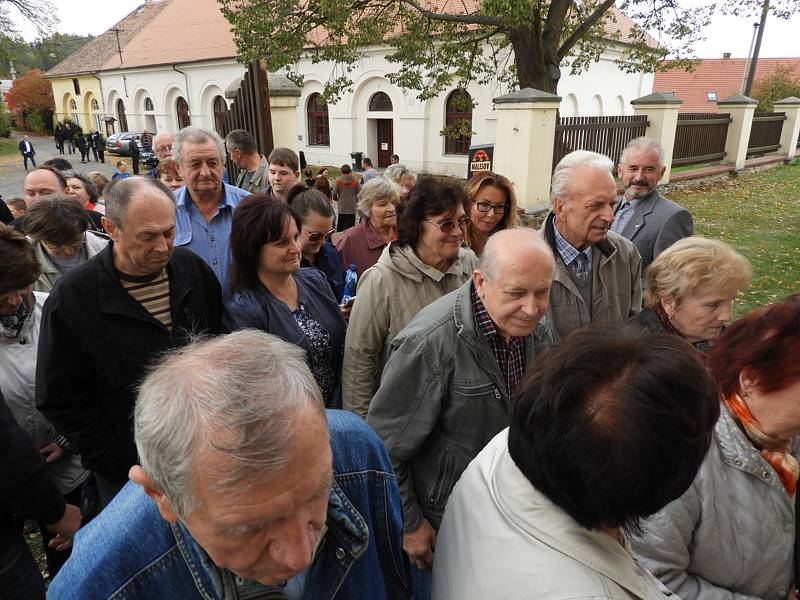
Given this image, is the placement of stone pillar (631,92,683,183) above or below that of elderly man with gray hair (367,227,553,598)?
above

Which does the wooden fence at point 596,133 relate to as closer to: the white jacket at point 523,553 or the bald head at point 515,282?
the bald head at point 515,282

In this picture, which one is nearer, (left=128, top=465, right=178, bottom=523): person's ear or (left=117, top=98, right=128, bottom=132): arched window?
(left=128, top=465, right=178, bottom=523): person's ear

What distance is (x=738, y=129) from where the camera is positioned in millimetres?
16422

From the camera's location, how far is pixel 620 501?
3.21 ft

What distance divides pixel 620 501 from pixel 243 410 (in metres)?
0.74

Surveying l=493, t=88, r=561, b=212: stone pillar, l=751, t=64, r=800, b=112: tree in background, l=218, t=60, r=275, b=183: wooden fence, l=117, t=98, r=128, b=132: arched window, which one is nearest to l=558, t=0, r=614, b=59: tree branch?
l=493, t=88, r=561, b=212: stone pillar

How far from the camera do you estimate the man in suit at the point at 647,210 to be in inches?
147

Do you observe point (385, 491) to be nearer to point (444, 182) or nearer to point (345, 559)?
point (345, 559)

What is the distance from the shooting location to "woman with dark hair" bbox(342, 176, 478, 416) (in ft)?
8.23

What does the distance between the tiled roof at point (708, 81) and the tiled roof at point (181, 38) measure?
3010 centimetres

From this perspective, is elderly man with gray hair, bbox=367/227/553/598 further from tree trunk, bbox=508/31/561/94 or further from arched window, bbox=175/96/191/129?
arched window, bbox=175/96/191/129

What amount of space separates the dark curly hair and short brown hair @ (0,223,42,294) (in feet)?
5.59

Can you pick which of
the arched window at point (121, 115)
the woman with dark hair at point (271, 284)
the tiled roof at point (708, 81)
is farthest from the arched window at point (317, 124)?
the tiled roof at point (708, 81)

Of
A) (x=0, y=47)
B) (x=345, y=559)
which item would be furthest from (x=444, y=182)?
(x=0, y=47)
